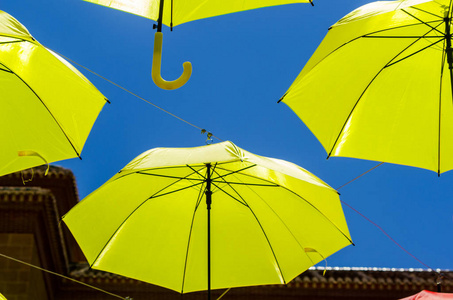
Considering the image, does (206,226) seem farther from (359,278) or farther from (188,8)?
(359,278)

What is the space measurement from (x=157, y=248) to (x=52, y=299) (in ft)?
22.9

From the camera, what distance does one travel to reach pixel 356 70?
15.5 ft

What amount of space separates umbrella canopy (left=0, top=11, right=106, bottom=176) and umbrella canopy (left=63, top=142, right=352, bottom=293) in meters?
0.81

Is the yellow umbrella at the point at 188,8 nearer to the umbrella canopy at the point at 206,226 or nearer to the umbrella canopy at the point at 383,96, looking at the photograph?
the umbrella canopy at the point at 383,96

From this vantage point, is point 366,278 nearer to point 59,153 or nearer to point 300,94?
point 300,94

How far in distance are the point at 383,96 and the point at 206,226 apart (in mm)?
1888

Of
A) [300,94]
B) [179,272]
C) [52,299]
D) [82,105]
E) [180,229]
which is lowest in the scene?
[179,272]

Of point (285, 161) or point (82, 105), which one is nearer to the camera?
point (82, 105)

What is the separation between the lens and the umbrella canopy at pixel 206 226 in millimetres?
5184

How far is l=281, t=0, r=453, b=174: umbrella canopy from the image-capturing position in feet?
15.3

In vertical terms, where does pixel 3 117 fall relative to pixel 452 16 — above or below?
below

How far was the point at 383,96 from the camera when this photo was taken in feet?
15.5

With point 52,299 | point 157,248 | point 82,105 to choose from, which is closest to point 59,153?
point 82,105

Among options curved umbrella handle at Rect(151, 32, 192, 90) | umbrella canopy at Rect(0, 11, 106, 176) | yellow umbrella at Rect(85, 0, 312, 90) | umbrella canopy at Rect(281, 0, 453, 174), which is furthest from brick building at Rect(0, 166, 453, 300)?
curved umbrella handle at Rect(151, 32, 192, 90)
